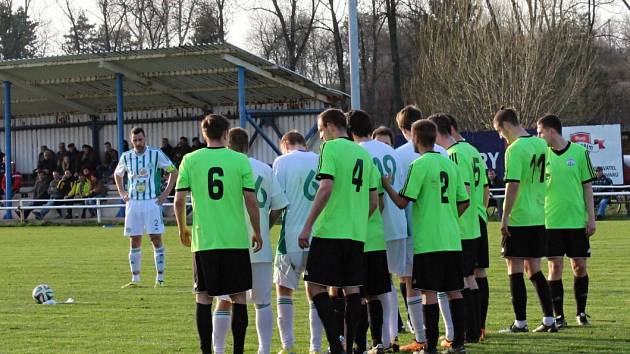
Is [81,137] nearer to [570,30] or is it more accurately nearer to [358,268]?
[570,30]

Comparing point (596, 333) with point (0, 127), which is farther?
point (0, 127)

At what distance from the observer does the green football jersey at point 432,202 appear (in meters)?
9.06

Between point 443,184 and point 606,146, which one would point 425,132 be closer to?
point 443,184

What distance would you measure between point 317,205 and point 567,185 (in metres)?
3.36

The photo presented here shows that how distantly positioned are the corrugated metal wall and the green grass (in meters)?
15.2

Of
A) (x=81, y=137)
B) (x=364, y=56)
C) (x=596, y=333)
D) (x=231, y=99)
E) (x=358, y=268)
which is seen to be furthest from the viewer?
(x=364, y=56)

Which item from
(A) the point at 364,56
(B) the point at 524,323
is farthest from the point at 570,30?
(B) the point at 524,323

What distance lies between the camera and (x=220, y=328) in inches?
348

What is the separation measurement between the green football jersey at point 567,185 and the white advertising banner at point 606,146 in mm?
21450

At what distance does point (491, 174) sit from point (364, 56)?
29.6 meters

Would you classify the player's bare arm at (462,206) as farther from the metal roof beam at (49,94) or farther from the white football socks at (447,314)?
the metal roof beam at (49,94)

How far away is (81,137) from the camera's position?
4106 centimetres

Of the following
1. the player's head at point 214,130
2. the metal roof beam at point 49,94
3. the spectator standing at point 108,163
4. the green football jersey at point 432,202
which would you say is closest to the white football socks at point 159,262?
the player's head at point 214,130

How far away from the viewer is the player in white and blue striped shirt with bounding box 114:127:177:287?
51.7ft
